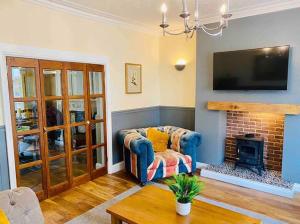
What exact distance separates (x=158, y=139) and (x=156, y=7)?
80.7 inches

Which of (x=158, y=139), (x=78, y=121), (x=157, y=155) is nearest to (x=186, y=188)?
(x=157, y=155)

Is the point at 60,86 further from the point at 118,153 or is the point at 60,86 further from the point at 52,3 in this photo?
the point at 118,153

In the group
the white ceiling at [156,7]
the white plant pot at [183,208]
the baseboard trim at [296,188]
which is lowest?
the baseboard trim at [296,188]

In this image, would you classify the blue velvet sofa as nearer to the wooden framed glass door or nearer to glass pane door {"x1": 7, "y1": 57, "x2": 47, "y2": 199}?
the wooden framed glass door

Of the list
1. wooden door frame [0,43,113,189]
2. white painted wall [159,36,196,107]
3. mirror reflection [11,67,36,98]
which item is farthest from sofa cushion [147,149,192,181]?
mirror reflection [11,67,36,98]

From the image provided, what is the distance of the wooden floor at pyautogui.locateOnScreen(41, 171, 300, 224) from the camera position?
2730 millimetres

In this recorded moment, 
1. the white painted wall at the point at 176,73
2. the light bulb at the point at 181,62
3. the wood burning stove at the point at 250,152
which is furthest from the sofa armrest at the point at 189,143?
the light bulb at the point at 181,62

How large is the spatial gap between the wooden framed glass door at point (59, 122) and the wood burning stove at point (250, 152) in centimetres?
219

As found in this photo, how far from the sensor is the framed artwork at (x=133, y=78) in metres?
4.12

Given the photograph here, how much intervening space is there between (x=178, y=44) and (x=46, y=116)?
2734mm

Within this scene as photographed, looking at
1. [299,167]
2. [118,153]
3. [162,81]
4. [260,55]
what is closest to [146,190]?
[118,153]

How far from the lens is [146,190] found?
2424 mm

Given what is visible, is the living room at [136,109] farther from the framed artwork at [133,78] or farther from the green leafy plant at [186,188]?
the green leafy plant at [186,188]

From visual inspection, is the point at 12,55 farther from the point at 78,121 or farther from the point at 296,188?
the point at 296,188
